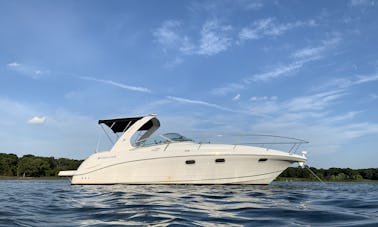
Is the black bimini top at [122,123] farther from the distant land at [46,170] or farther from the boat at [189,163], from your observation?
the distant land at [46,170]

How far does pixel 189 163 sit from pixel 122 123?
6429 mm

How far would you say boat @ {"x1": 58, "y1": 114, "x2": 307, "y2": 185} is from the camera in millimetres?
17484

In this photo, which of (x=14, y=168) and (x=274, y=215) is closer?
(x=274, y=215)

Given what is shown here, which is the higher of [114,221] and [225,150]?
[225,150]

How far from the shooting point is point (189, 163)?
17938mm

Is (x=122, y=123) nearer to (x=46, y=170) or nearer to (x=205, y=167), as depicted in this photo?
(x=205, y=167)

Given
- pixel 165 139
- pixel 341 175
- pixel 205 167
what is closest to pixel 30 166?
pixel 341 175

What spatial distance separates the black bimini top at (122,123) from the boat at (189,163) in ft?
6.18

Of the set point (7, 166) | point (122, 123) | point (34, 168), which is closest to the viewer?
point (122, 123)

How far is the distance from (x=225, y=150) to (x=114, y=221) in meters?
12.1

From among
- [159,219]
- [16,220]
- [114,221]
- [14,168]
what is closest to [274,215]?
[159,219]

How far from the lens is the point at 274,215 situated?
6.11 m

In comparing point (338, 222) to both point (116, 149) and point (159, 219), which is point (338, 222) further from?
point (116, 149)

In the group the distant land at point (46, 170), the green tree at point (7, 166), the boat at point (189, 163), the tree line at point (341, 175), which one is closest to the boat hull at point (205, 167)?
the boat at point (189, 163)
